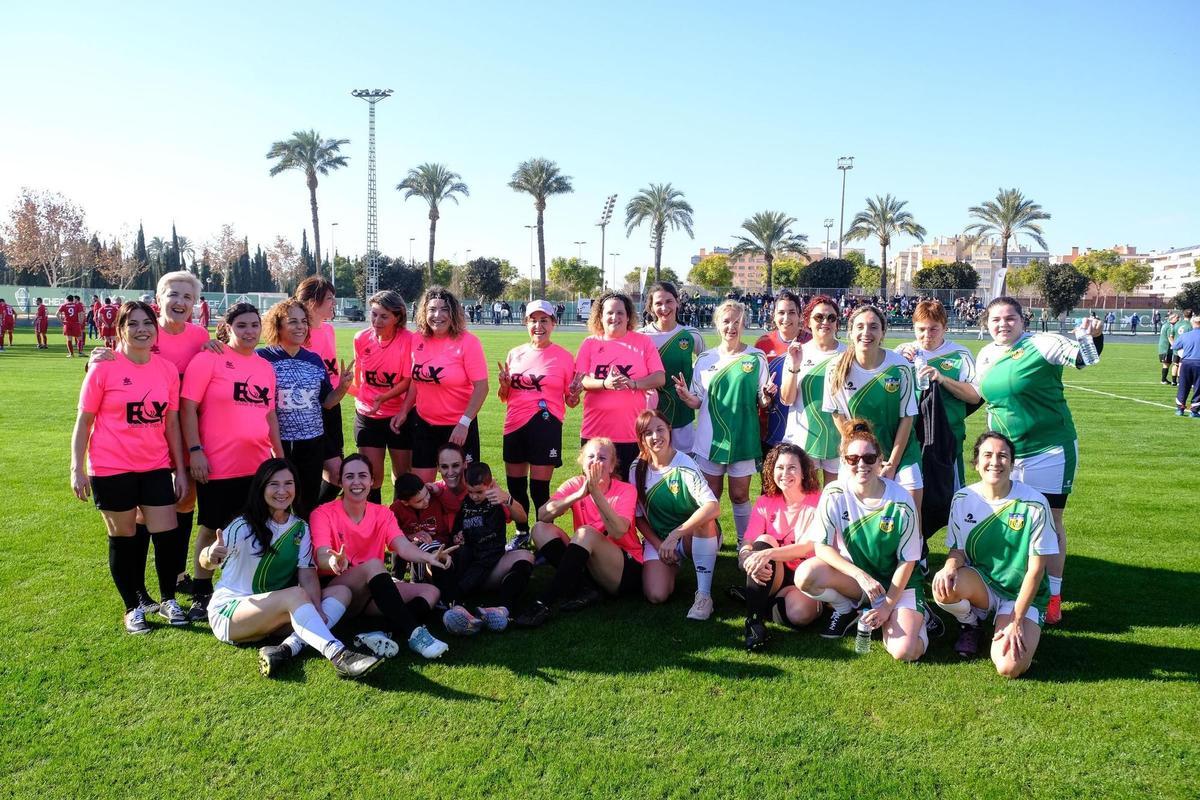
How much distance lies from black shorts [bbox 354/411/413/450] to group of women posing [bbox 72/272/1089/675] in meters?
0.02

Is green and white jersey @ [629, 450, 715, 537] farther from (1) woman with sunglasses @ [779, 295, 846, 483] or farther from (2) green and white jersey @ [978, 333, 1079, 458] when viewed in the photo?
(2) green and white jersey @ [978, 333, 1079, 458]

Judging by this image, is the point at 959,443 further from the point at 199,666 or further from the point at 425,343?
the point at 199,666

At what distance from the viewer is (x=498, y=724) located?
11.5 feet

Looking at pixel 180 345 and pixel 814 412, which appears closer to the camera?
pixel 180 345

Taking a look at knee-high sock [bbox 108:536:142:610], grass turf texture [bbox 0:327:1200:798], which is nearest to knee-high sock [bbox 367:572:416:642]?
grass turf texture [bbox 0:327:1200:798]

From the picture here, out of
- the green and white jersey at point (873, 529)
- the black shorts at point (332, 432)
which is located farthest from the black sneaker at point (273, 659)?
the green and white jersey at point (873, 529)

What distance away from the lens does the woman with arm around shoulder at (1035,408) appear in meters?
4.75

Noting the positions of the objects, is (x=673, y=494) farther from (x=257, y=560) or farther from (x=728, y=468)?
(x=257, y=560)

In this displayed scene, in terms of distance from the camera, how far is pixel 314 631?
396 cm

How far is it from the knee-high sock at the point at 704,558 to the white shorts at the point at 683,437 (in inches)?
49.5

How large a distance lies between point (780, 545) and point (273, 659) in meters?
2.86

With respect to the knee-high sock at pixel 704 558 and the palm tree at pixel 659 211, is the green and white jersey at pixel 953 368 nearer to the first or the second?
the knee-high sock at pixel 704 558

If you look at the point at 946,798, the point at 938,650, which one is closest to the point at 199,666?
the point at 946,798

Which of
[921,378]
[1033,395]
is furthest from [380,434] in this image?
[1033,395]
